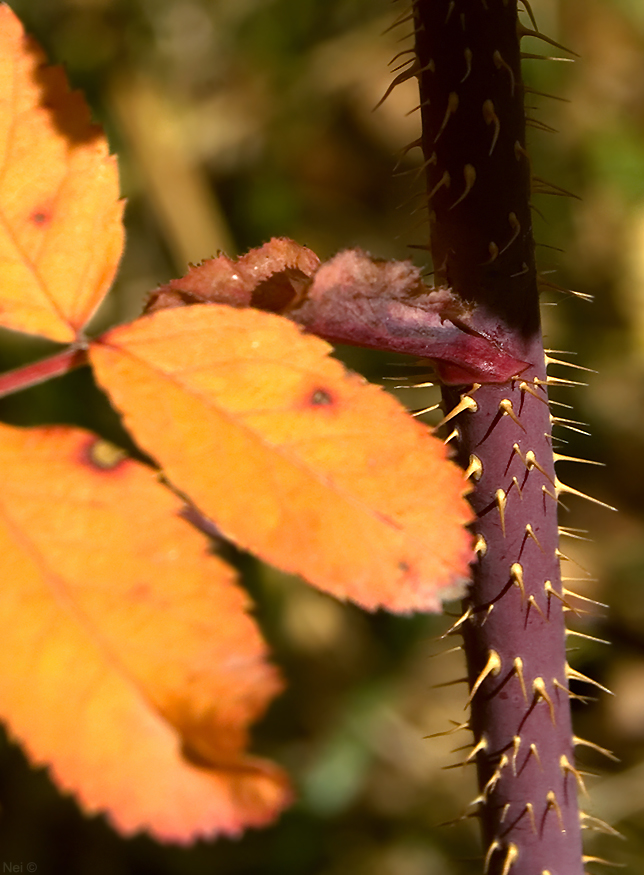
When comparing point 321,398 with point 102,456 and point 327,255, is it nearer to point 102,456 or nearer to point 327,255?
point 102,456

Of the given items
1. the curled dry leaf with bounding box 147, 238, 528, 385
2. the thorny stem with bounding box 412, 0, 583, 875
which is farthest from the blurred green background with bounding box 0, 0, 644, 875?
the curled dry leaf with bounding box 147, 238, 528, 385

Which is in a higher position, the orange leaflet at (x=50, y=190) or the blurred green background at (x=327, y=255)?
the orange leaflet at (x=50, y=190)

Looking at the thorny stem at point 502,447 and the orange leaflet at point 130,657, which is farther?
the thorny stem at point 502,447

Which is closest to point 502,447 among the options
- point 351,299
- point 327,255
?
point 351,299

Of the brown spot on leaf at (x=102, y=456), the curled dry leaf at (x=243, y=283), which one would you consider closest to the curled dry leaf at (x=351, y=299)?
the curled dry leaf at (x=243, y=283)

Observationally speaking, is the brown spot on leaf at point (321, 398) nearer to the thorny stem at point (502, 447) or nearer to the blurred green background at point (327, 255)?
the thorny stem at point (502, 447)

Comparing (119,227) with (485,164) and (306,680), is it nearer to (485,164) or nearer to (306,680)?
(485,164)

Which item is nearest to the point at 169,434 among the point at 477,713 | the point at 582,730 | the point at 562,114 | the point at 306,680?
the point at 477,713

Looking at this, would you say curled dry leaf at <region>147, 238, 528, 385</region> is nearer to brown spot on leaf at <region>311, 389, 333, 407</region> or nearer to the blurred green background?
brown spot on leaf at <region>311, 389, 333, 407</region>
